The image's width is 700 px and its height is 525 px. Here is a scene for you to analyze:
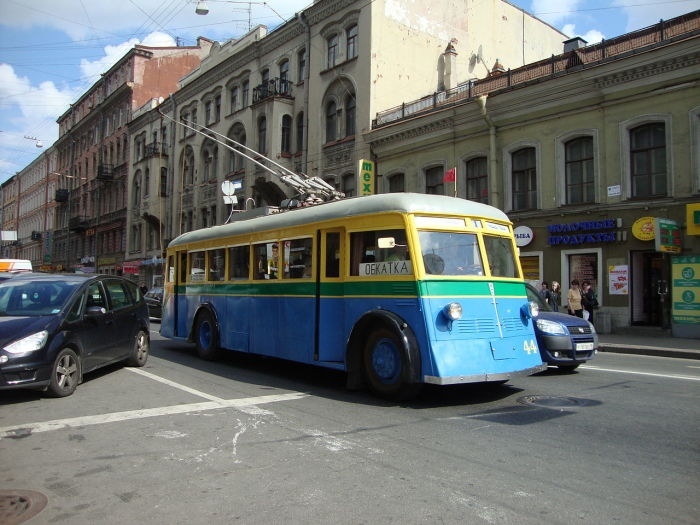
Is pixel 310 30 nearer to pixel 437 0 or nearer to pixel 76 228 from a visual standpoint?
pixel 437 0

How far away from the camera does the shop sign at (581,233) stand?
59.6 feet

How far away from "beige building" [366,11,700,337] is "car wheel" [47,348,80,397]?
49.0 feet

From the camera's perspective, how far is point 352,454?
514cm

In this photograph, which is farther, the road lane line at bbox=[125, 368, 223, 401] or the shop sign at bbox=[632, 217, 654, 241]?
the shop sign at bbox=[632, 217, 654, 241]

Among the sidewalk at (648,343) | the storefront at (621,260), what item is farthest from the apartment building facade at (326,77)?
the sidewalk at (648,343)

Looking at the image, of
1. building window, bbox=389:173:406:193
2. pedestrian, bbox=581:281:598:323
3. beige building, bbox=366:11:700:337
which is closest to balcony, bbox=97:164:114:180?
building window, bbox=389:173:406:193

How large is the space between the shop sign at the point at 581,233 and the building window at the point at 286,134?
16.3 m

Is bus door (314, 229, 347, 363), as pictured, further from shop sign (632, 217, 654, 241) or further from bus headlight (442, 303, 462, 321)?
shop sign (632, 217, 654, 241)

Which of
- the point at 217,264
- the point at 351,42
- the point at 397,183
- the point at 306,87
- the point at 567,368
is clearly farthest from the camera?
the point at 306,87

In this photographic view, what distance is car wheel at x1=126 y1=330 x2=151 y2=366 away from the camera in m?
10.1

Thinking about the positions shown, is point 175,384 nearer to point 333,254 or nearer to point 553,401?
point 333,254

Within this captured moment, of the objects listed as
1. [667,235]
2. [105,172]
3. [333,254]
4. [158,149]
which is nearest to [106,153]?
[105,172]

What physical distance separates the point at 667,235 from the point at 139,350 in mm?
14252

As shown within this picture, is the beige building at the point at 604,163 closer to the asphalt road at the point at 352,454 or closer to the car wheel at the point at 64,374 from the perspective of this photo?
the asphalt road at the point at 352,454
